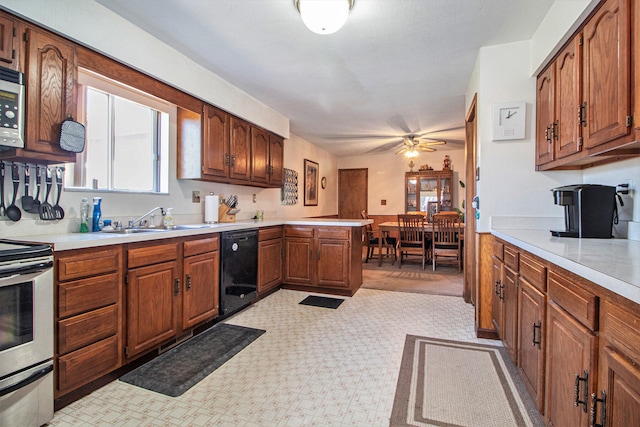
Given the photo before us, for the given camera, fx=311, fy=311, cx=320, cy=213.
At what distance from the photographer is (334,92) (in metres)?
3.49

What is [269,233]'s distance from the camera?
3.63 m

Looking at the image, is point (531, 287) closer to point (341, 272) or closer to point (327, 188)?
point (341, 272)

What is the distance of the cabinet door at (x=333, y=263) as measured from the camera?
145 inches

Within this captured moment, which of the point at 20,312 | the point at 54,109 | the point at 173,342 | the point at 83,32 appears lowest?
the point at 173,342

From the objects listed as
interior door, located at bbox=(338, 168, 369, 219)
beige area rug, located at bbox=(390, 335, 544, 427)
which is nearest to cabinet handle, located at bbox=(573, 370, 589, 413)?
beige area rug, located at bbox=(390, 335, 544, 427)

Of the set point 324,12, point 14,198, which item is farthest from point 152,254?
point 324,12

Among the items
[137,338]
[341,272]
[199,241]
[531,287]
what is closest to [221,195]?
[199,241]

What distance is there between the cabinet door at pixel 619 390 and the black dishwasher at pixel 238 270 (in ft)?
8.42

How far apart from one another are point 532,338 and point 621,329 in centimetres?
79

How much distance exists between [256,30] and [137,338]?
7.46ft

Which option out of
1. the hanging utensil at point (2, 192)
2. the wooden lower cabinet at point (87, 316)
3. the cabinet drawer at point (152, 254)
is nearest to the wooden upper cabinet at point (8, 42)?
the hanging utensil at point (2, 192)

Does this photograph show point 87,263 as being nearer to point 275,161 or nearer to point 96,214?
point 96,214

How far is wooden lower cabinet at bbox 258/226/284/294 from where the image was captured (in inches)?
136

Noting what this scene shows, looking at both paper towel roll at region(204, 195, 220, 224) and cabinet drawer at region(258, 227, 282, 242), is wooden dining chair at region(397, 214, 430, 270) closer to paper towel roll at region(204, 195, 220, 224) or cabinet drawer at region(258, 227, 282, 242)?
cabinet drawer at region(258, 227, 282, 242)
